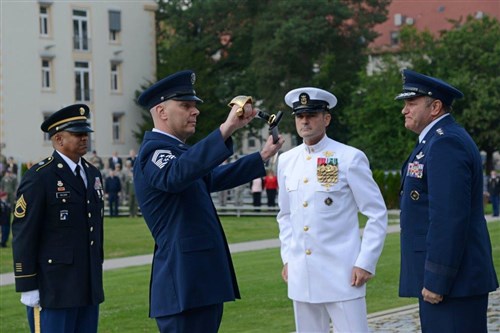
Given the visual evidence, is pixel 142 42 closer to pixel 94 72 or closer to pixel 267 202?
pixel 94 72

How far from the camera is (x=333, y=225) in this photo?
7359 mm

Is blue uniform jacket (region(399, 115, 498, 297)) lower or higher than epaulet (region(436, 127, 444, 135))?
lower

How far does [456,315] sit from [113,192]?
3407 cm

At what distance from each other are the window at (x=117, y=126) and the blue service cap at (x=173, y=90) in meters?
61.1

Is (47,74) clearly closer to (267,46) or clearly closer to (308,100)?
(267,46)

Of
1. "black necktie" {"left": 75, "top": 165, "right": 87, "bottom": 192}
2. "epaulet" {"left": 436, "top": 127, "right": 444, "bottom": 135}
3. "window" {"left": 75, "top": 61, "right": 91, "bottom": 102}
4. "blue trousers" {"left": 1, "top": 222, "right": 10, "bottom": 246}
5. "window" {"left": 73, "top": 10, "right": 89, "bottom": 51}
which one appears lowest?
"blue trousers" {"left": 1, "top": 222, "right": 10, "bottom": 246}

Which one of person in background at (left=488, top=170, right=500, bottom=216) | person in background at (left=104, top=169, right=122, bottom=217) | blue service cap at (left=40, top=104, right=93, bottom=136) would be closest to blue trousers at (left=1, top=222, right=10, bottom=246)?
person in background at (left=104, top=169, right=122, bottom=217)

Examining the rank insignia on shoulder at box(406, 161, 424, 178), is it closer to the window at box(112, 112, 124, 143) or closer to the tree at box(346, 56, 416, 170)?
the tree at box(346, 56, 416, 170)

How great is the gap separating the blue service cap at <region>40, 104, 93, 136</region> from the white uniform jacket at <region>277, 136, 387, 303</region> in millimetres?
1655

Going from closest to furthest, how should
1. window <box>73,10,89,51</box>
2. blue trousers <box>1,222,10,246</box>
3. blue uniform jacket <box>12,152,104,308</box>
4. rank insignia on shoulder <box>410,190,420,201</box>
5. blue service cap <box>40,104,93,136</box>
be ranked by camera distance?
rank insignia on shoulder <box>410,190,420,201</box>
blue uniform jacket <box>12,152,104,308</box>
blue service cap <box>40,104,93,136</box>
blue trousers <box>1,222,10,246</box>
window <box>73,10,89,51</box>

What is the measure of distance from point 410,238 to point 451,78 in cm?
4881

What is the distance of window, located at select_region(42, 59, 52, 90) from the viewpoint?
63.1 metres

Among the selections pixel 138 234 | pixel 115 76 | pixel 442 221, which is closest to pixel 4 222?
pixel 138 234

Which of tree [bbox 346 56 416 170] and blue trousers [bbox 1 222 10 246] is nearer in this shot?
blue trousers [bbox 1 222 10 246]
